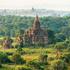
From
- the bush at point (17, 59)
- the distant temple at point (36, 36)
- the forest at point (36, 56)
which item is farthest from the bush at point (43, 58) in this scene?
the distant temple at point (36, 36)

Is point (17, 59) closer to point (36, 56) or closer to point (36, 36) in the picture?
point (36, 56)

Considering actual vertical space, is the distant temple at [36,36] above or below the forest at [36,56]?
Result: above

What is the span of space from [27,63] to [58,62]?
627cm

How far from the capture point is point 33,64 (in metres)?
57.7

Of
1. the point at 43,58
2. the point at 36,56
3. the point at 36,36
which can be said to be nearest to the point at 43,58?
the point at 43,58

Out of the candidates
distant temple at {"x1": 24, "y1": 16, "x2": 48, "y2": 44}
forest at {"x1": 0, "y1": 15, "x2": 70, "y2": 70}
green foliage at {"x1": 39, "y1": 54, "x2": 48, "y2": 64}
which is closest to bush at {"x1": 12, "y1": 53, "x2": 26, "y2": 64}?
forest at {"x1": 0, "y1": 15, "x2": 70, "y2": 70}

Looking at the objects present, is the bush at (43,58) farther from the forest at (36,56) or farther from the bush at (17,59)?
the bush at (17,59)

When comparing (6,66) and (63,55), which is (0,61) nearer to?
(6,66)

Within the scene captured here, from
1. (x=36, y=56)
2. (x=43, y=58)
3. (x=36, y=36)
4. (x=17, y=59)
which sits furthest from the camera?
(x=36, y=36)

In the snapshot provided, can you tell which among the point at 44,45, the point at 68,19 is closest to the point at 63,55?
the point at 44,45

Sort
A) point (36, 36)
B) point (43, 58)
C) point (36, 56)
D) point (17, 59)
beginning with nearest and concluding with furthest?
point (17, 59)
point (43, 58)
point (36, 56)
point (36, 36)

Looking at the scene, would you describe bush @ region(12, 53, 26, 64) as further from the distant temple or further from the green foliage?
the distant temple

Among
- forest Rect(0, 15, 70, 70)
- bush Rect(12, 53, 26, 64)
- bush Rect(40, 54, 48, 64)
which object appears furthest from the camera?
bush Rect(40, 54, 48, 64)

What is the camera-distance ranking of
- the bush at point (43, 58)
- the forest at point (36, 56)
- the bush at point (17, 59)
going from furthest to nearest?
the bush at point (43, 58)
the bush at point (17, 59)
the forest at point (36, 56)
